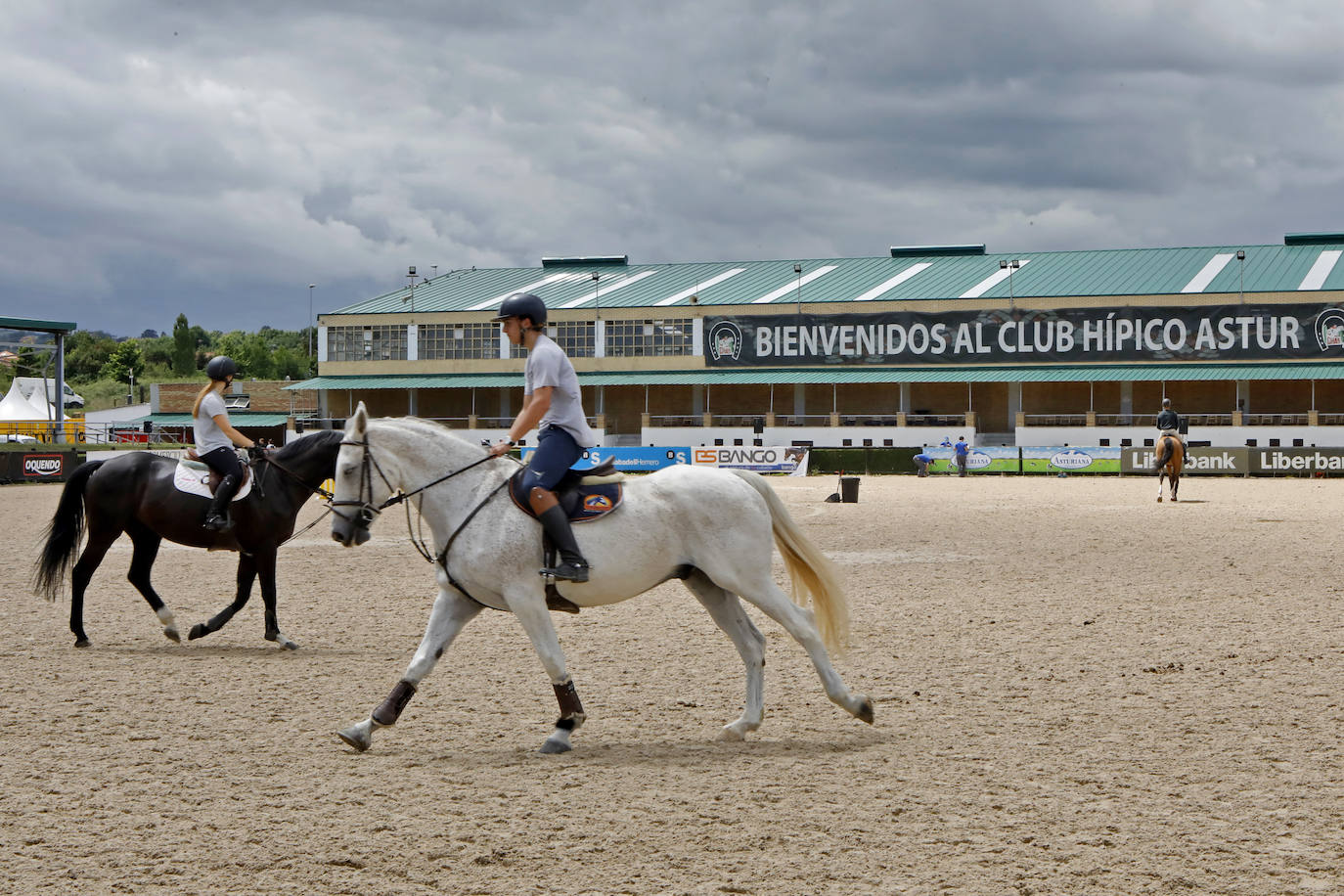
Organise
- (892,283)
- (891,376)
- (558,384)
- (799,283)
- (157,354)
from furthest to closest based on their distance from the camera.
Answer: (157,354) → (799,283) → (892,283) → (891,376) → (558,384)

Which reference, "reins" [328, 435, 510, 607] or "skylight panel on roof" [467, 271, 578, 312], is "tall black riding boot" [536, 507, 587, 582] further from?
"skylight panel on roof" [467, 271, 578, 312]

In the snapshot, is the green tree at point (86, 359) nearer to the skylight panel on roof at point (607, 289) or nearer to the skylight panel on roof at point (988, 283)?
the skylight panel on roof at point (607, 289)

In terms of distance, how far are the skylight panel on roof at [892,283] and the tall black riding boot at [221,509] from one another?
2352 inches

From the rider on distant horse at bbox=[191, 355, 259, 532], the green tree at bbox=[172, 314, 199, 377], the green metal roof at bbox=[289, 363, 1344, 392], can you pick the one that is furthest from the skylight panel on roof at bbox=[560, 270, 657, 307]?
the green tree at bbox=[172, 314, 199, 377]

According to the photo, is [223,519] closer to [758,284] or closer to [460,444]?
[460,444]

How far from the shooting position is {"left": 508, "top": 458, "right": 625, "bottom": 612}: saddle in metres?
7.24

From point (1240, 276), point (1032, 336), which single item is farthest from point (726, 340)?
point (1240, 276)

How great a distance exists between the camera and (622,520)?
24.1 ft

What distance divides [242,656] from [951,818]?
686cm

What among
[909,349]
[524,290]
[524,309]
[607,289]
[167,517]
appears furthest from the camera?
[607,289]

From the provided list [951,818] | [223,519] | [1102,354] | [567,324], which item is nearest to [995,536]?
[223,519]

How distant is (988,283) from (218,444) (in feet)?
207

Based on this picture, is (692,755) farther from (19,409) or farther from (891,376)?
(891,376)

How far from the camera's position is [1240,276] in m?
65.3
